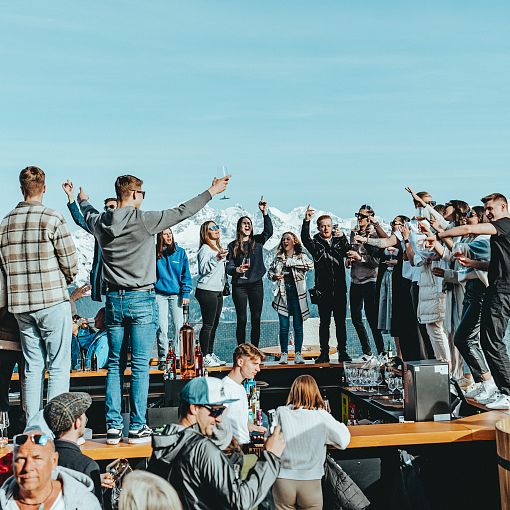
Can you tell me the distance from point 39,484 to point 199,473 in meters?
0.72

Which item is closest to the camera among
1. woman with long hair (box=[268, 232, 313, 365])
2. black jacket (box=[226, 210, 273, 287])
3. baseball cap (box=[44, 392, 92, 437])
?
baseball cap (box=[44, 392, 92, 437])

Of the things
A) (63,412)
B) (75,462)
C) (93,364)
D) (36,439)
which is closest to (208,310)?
(93,364)

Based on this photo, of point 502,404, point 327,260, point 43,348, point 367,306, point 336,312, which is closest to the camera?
point 43,348

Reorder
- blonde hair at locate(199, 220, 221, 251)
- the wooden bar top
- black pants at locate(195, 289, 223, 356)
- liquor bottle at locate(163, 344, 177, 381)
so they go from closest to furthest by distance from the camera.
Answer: the wooden bar top, liquor bottle at locate(163, 344, 177, 381), blonde hair at locate(199, 220, 221, 251), black pants at locate(195, 289, 223, 356)

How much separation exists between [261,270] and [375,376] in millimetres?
2014

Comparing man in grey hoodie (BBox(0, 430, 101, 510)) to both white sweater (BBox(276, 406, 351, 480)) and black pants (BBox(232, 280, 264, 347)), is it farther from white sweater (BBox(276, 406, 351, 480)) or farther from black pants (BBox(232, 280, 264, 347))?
Answer: black pants (BBox(232, 280, 264, 347))

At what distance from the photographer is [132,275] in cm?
496

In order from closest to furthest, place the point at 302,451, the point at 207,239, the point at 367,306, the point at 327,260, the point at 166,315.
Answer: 1. the point at 302,451
2. the point at 166,315
3. the point at 207,239
4. the point at 327,260
5. the point at 367,306

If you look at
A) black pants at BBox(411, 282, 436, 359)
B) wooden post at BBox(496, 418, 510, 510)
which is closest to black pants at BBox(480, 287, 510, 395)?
wooden post at BBox(496, 418, 510, 510)

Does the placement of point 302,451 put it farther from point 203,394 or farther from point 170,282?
point 170,282

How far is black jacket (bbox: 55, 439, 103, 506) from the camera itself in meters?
3.71

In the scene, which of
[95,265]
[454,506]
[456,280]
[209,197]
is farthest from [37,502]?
[456,280]

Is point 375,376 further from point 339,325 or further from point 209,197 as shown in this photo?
point 209,197

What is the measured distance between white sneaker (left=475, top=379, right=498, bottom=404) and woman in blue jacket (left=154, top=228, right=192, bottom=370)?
339 cm
